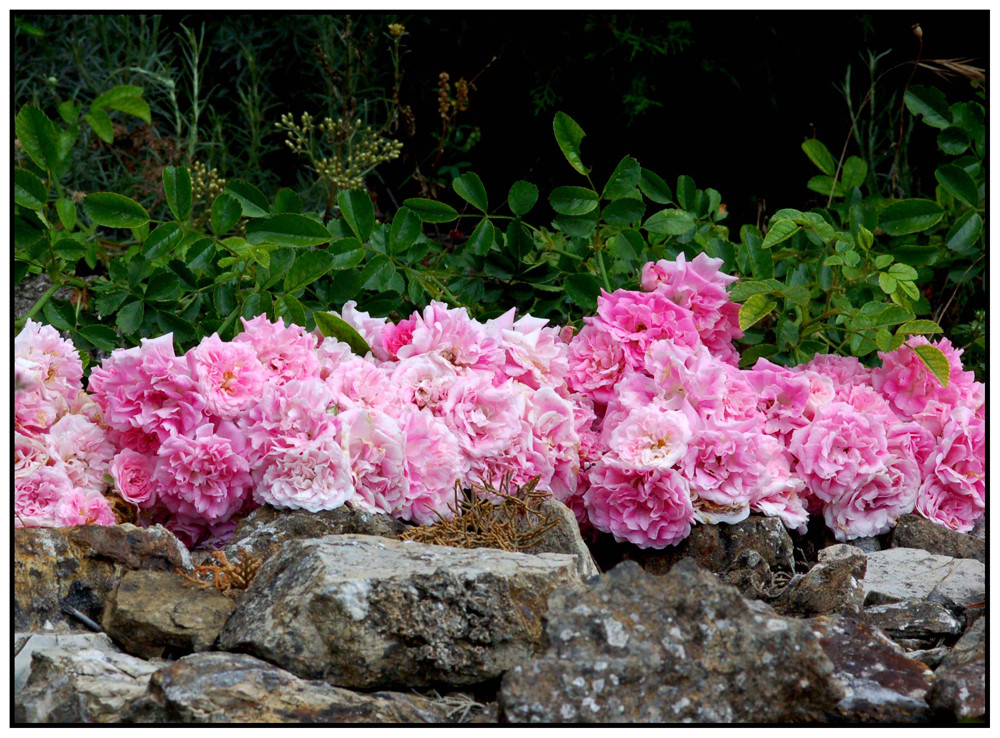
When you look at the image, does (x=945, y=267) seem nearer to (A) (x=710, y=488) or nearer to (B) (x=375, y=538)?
(A) (x=710, y=488)

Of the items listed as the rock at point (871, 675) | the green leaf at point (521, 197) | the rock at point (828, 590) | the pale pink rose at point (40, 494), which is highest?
the green leaf at point (521, 197)

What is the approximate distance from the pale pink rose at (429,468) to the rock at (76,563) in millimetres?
434

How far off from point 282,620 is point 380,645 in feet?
0.50

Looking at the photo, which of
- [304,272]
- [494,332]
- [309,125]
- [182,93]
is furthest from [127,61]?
[494,332]

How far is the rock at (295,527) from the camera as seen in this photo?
6.04 ft

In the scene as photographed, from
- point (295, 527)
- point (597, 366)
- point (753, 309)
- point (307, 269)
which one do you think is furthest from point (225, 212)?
point (753, 309)

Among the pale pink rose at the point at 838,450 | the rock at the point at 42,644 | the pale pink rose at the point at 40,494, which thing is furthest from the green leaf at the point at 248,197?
the pale pink rose at the point at 838,450

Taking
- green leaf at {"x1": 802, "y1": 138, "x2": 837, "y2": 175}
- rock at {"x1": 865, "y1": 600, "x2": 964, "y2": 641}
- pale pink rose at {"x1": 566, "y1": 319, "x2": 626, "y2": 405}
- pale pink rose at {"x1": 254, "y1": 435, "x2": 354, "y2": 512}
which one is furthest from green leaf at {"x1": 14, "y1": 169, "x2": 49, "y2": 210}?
green leaf at {"x1": 802, "y1": 138, "x2": 837, "y2": 175}

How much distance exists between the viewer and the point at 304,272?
2.26 m

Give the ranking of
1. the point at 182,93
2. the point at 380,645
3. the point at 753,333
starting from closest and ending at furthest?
1. the point at 380,645
2. the point at 753,333
3. the point at 182,93

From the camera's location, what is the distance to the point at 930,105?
2555mm

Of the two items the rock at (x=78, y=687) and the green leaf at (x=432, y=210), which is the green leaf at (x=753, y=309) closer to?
the green leaf at (x=432, y=210)

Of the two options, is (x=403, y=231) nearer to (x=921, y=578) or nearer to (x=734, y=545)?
(x=734, y=545)

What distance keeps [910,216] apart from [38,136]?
195 cm
